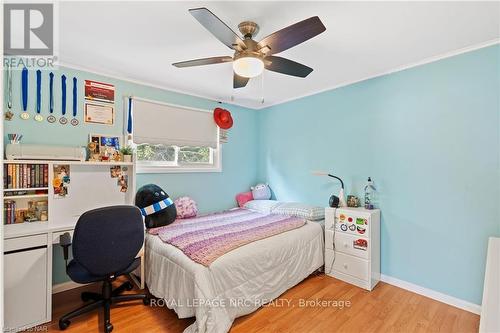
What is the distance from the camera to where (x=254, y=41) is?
1.79m

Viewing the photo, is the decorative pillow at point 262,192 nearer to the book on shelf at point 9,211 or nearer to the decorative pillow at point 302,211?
the decorative pillow at point 302,211

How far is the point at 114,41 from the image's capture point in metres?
2.16

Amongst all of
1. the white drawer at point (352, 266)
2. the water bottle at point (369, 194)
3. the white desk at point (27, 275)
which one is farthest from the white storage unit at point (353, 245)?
the white desk at point (27, 275)

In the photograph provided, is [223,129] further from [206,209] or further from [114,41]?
[114,41]

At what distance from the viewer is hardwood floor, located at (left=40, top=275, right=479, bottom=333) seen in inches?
79.8

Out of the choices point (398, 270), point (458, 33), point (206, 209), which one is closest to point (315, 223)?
point (398, 270)

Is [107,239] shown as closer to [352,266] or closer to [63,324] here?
[63,324]

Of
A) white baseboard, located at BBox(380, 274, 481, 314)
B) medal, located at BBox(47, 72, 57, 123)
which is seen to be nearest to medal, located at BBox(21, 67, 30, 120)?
medal, located at BBox(47, 72, 57, 123)

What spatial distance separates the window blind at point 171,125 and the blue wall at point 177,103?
5.0 inches

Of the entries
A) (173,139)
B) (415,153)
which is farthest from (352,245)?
(173,139)

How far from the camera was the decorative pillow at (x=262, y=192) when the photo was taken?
4043 mm

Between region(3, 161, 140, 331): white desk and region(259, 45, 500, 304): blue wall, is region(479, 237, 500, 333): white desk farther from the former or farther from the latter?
region(3, 161, 140, 331): white desk

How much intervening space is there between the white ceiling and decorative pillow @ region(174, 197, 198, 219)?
1.54 meters

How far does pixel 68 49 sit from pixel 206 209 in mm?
2456
